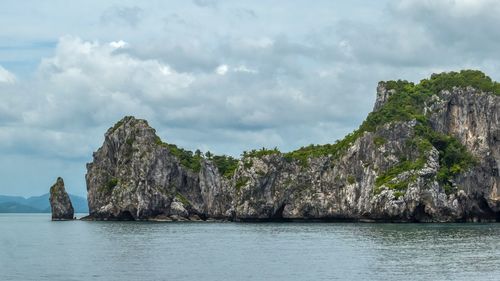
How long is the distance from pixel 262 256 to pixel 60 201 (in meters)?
119

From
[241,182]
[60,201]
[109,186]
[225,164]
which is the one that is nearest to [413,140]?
[241,182]

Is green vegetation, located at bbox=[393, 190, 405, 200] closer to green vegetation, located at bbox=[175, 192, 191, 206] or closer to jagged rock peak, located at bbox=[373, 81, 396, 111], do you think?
jagged rock peak, located at bbox=[373, 81, 396, 111]

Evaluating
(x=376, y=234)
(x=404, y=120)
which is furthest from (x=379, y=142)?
(x=376, y=234)

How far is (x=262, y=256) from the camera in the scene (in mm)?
83688

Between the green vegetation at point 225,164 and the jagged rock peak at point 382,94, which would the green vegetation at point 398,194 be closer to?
the jagged rock peak at point 382,94

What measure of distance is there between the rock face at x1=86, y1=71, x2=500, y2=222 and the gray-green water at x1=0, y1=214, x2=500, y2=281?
94.8 feet

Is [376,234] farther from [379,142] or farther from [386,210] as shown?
[379,142]

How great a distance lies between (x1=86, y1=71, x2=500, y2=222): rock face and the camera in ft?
497

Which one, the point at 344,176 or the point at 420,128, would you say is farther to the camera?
the point at 344,176

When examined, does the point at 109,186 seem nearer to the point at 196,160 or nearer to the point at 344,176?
the point at 196,160

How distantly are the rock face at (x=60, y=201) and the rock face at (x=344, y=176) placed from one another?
7219mm

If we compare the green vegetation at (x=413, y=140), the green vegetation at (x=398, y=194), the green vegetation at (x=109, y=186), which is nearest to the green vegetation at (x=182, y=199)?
the green vegetation at (x=413, y=140)

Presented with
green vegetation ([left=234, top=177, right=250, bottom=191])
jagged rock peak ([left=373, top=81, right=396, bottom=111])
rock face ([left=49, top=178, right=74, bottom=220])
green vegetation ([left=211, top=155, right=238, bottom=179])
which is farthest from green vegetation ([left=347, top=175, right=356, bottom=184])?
rock face ([left=49, top=178, right=74, bottom=220])

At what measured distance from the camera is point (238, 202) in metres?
171
